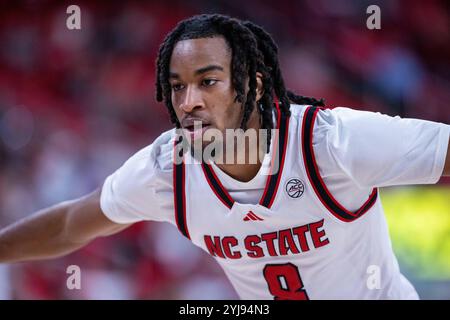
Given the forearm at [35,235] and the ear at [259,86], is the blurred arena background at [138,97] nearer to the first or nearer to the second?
the forearm at [35,235]

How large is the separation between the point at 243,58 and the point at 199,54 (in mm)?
159

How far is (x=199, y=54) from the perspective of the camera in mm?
2047

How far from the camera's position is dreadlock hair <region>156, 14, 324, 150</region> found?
6.90 ft

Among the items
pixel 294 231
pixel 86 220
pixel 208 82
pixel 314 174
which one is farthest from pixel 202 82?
pixel 86 220

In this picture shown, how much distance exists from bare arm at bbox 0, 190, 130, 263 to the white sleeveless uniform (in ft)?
0.24

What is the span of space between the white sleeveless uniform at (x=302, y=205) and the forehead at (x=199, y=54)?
30 cm

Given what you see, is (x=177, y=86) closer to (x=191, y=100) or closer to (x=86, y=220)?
(x=191, y=100)

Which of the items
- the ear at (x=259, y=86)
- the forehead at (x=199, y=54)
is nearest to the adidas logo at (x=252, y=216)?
the ear at (x=259, y=86)

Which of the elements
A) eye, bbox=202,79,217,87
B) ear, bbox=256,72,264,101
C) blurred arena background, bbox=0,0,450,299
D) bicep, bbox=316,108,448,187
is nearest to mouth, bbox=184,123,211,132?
eye, bbox=202,79,217,87

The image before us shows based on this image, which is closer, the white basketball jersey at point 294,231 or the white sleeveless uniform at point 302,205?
the white sleeveless uniform at point 302,205

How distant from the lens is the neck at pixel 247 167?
2.18 metres

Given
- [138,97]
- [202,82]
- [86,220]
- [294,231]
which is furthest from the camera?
[138,97]
